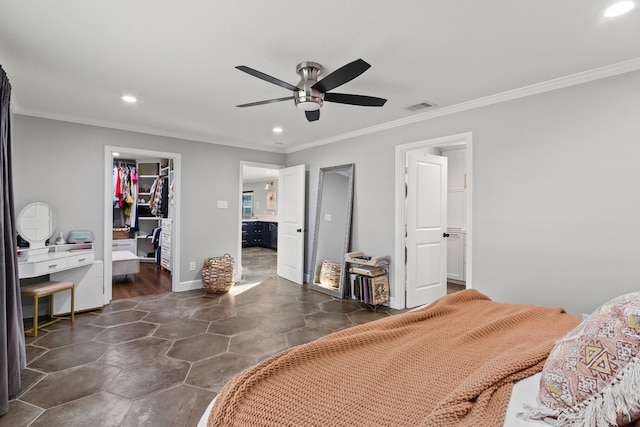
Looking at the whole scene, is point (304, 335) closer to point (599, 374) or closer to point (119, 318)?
point (119, 318)

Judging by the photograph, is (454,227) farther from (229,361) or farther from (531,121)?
(229,361)

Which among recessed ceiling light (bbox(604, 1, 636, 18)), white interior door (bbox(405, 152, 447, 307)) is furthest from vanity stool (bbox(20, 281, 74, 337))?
recessed ceiling light (bbox(604, 1, 636, 18))

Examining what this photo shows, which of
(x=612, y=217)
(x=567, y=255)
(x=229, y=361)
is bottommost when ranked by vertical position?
(x=229, y=361)

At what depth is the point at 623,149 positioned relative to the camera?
2.39 m

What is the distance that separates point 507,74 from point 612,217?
140 centimetres

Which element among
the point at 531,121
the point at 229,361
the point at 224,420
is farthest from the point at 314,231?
the point at 224,420

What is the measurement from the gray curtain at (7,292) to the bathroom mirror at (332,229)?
10.9ft

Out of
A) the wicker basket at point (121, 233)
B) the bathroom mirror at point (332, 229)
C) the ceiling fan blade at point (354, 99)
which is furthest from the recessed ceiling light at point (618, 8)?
the wicker basket at point (121, 233)

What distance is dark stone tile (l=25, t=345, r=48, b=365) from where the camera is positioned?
2607 millimetres

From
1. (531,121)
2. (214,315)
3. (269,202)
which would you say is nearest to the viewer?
(531,121)

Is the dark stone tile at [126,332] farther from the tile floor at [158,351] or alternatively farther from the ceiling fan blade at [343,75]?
the ceiling fan blade at [343,75]

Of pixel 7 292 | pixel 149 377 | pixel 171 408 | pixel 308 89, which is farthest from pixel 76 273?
pixel 308 89

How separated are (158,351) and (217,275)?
1845 millimetres

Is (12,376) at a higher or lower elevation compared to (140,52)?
lower
